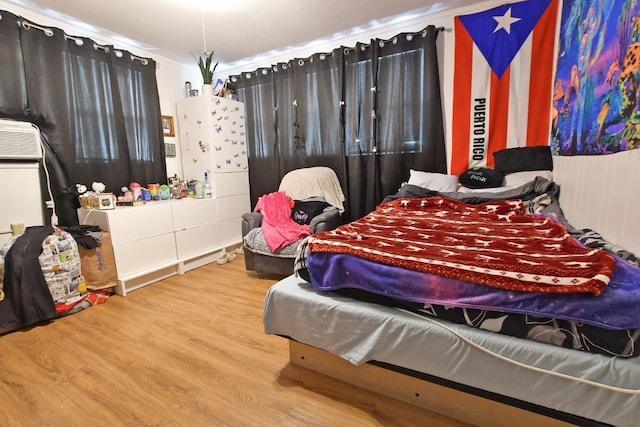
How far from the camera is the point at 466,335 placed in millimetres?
1120

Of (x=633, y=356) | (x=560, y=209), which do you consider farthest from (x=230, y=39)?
(x=633, y=356)

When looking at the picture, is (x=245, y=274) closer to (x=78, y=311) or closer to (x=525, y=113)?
(x=78, y=311)

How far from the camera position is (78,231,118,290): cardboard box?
246 cm

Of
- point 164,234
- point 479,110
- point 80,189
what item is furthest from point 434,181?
point 80,189

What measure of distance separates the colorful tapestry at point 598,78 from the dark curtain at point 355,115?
3.18 ft

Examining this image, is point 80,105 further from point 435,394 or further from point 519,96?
point 519,96

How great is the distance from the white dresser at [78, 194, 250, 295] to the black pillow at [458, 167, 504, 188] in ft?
8.73

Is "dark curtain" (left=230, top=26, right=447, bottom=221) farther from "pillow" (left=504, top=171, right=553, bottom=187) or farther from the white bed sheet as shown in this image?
the white bed sheet

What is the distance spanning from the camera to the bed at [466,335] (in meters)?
0.94

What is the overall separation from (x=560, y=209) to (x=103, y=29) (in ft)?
14.1

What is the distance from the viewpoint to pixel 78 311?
7.50 feet

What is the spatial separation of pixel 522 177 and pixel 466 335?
1.98 meters

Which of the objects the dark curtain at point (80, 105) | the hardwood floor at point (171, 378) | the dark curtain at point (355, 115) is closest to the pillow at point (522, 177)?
the dark curtain at point (355, 115)

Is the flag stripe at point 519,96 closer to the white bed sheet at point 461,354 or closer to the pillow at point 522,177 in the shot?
the pillow at point 522,177
